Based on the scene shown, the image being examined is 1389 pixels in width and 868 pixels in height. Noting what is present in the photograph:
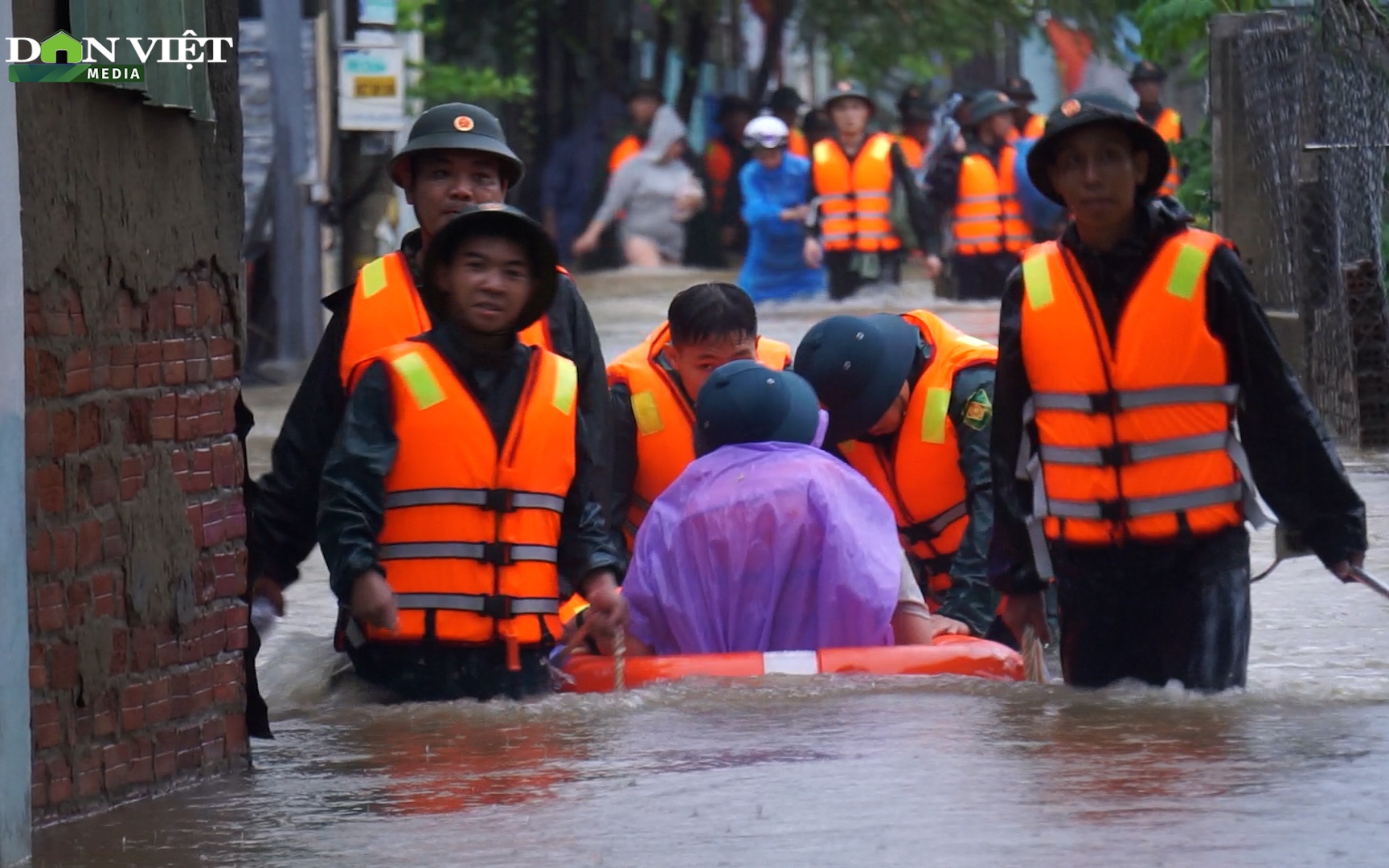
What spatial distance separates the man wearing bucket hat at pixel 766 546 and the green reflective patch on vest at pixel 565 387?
59cm

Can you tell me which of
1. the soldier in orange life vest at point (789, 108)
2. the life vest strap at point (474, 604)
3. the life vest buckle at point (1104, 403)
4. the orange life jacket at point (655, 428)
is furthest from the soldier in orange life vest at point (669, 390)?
the soldier in orange life vest at point (789, 108)

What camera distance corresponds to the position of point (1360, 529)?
6.72 m

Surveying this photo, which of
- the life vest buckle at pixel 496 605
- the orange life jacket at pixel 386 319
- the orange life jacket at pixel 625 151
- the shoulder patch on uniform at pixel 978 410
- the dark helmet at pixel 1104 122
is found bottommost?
the life vest buckle at pixel 496 605

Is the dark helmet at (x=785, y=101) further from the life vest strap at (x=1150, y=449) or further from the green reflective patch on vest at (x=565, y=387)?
the life vest strap at (x=1150, y=449)

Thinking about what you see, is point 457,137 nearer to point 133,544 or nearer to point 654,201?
point 133,544

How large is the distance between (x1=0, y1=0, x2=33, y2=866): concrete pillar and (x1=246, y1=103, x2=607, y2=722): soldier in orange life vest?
6.80 feet

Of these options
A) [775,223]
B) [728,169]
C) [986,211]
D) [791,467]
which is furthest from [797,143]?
[791,467]

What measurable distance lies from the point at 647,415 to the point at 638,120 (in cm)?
2033

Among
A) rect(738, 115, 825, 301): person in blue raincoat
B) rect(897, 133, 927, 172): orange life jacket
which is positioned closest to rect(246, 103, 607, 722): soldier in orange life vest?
rect(738, 115, 825, 301): person in blue raincoat

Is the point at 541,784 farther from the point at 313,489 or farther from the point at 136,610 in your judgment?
the point at 313,489

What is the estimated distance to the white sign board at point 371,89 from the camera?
17.3 m

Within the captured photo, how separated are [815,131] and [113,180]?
2072cm

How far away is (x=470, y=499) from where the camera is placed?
689 cm

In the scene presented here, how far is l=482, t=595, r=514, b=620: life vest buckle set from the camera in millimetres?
6938
